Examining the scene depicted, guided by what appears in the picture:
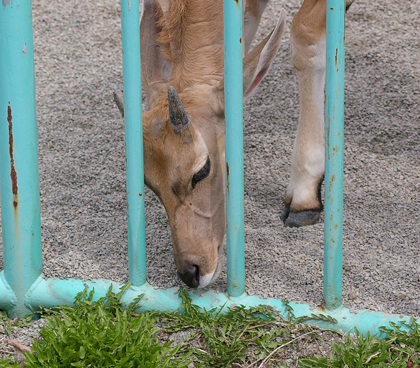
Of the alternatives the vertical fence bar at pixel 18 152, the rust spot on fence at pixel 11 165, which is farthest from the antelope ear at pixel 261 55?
the rust spot on fence at pixel 11 165

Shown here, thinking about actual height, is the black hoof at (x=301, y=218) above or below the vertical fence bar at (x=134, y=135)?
below

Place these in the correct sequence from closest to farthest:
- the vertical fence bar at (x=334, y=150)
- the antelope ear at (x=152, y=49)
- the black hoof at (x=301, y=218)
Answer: the vertical fence bar at (x=334, y=150), the antelope ear at (x=152, y=49), the black hoof at (x=301, y=218)

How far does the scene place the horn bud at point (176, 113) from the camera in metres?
2.61

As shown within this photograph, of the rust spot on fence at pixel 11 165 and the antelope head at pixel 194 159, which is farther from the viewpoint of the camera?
the antelope head at pixel 194 159

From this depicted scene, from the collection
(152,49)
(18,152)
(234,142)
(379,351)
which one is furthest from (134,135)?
(379,351)

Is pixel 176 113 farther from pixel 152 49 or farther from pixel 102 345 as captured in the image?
pixel 102 345

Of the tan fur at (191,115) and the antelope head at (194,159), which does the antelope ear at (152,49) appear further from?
the antelope head at (194,159)

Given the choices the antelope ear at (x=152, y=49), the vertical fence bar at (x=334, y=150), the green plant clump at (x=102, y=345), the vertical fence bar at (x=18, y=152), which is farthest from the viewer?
the antelope ear at (x=152, y=49)

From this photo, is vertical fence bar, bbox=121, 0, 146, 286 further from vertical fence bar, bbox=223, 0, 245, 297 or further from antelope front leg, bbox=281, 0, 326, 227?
antelope front leg, bbox=281, 0, 326, 227

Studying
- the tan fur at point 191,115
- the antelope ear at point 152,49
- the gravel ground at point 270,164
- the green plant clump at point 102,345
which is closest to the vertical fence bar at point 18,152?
the gravel ground at point 270,164

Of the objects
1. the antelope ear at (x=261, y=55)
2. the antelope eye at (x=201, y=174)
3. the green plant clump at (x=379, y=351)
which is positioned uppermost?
the antelope ear at (x=261, y=55)

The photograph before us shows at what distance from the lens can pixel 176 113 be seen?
106 inches

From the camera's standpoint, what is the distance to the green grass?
2.18 metres

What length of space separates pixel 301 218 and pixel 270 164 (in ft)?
2.66
